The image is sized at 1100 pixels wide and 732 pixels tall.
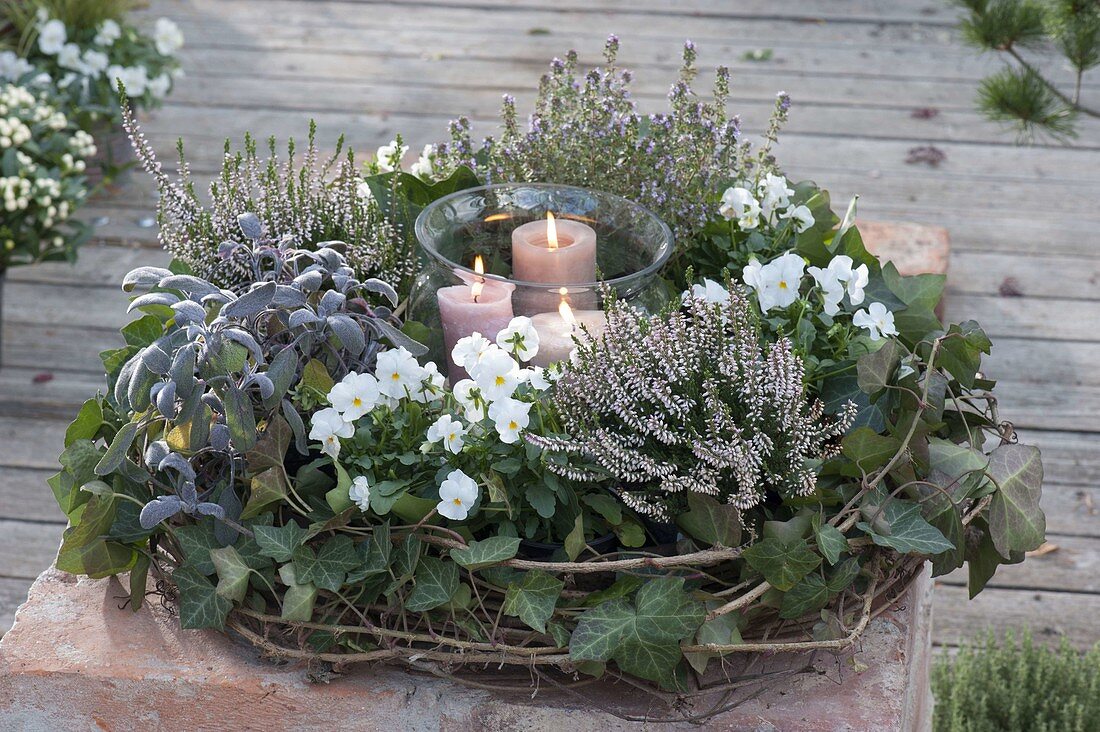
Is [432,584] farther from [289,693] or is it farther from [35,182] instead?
[35,182]

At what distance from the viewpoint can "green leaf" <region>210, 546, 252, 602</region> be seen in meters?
1.02

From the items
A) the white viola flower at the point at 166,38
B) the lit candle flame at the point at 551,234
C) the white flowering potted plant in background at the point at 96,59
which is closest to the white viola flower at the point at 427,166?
the lit candle flame at the point at 551,234

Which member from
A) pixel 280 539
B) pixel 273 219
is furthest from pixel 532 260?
pixel 280 539

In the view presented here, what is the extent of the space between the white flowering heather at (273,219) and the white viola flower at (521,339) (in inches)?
10.5

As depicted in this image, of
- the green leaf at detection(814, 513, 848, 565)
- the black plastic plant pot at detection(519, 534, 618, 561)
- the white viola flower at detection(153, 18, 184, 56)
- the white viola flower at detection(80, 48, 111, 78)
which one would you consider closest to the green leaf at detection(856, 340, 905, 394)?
the green leaf at detection(814, 513, 848, 565)

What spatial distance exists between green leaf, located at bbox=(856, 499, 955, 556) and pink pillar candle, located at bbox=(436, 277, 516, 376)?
1.29 ft

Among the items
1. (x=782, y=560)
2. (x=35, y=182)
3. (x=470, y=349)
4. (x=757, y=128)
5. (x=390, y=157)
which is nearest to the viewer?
(x=782, y=560)

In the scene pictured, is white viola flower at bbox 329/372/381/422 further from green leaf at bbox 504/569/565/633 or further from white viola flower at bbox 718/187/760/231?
white viola flower at bbox 718/187/760/231

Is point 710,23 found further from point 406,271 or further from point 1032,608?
point 406,271

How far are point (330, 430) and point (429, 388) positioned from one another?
0.11 m

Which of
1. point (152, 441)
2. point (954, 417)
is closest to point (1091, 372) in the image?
point (954, 417)

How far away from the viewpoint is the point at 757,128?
3410mm

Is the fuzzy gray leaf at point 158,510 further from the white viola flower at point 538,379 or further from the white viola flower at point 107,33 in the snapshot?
the white viola flower at point 107,33

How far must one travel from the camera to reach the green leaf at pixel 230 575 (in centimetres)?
102
